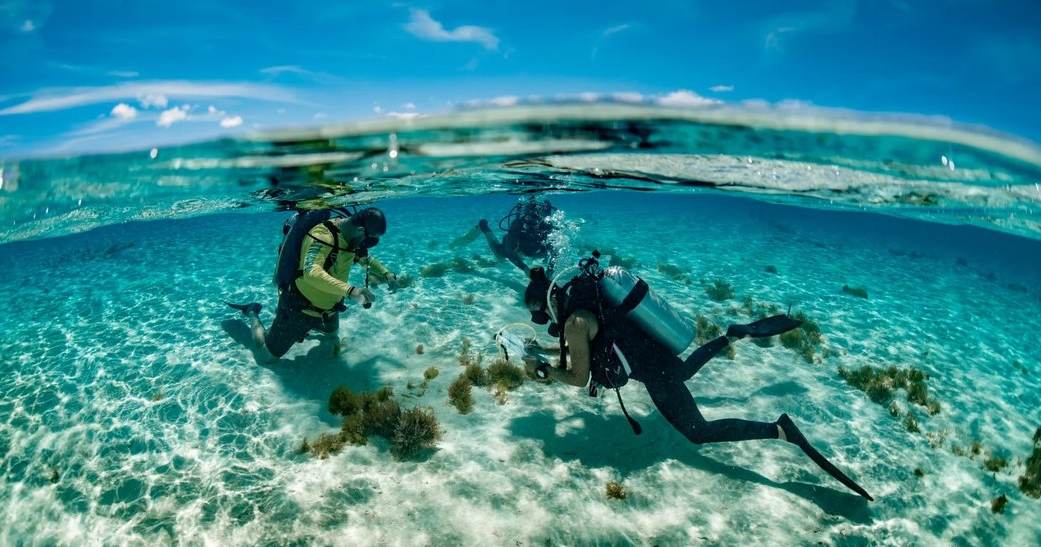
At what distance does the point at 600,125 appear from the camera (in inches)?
332

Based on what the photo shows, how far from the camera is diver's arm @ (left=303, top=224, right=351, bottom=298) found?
7480mm

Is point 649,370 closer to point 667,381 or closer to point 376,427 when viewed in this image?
point 667,381

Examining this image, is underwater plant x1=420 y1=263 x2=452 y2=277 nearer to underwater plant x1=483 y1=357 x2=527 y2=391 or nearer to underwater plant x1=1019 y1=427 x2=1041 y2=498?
underwater plant x1=483 y1=357 x2=527 y2=391

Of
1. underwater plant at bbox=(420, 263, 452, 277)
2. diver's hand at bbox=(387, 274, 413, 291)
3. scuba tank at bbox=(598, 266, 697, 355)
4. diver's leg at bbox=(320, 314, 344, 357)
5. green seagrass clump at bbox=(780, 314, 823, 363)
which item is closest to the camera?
scuba tank at bbox=(598, 266, 697, 355)

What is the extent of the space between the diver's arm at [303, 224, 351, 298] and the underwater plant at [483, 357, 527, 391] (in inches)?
127

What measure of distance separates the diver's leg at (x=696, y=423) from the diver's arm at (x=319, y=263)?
18.7 ft

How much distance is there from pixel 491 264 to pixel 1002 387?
583 inches

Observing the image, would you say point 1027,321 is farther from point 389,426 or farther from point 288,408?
point 288,408

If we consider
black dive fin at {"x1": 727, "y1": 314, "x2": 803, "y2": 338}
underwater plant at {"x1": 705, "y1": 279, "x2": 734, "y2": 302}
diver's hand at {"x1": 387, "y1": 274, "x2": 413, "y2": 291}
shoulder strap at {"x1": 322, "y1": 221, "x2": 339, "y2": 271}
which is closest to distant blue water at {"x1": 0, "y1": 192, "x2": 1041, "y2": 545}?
A: underwater plant at {"x1": 705, "y1": 279, "x2": 734, "y2": 302}

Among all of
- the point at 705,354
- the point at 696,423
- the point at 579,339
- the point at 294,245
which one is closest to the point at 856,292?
the point at 705,354

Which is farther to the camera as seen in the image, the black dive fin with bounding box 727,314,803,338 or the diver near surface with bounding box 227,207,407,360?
the diver near surface with bounding box 227,207,407,360

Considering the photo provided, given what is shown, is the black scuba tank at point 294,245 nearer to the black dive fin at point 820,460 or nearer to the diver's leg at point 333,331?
the diver's leg at point 333,331

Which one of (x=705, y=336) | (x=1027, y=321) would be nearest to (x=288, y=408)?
(x=705, y=336)

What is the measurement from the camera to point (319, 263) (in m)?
7.66
